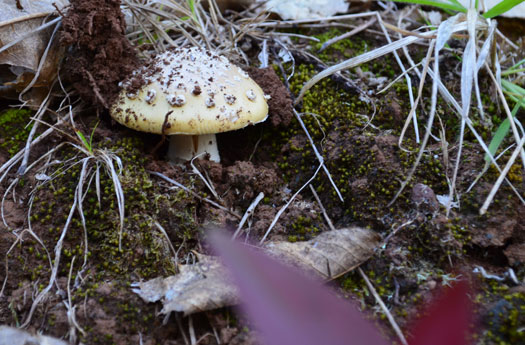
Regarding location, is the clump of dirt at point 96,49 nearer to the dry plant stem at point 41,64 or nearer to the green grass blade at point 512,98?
the dry plant stem at point 41,64

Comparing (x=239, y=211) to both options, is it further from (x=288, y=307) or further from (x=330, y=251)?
(x=288, y=307)

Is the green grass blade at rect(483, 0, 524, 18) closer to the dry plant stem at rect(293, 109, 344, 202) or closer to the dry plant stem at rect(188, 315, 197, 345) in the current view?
the dry plant stem at rect(293, 109, 344, 202)

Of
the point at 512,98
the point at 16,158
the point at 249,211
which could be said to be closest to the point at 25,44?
the point at 16,158

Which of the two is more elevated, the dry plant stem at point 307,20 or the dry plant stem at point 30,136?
the dry plant stem at point 307,20

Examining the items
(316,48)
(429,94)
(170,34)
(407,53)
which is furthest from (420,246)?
(170,34)

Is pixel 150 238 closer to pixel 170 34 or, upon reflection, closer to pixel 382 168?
pixel 382 168

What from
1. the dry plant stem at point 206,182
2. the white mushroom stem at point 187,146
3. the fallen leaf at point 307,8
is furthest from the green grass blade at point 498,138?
the fallen leaf at point 307,8
